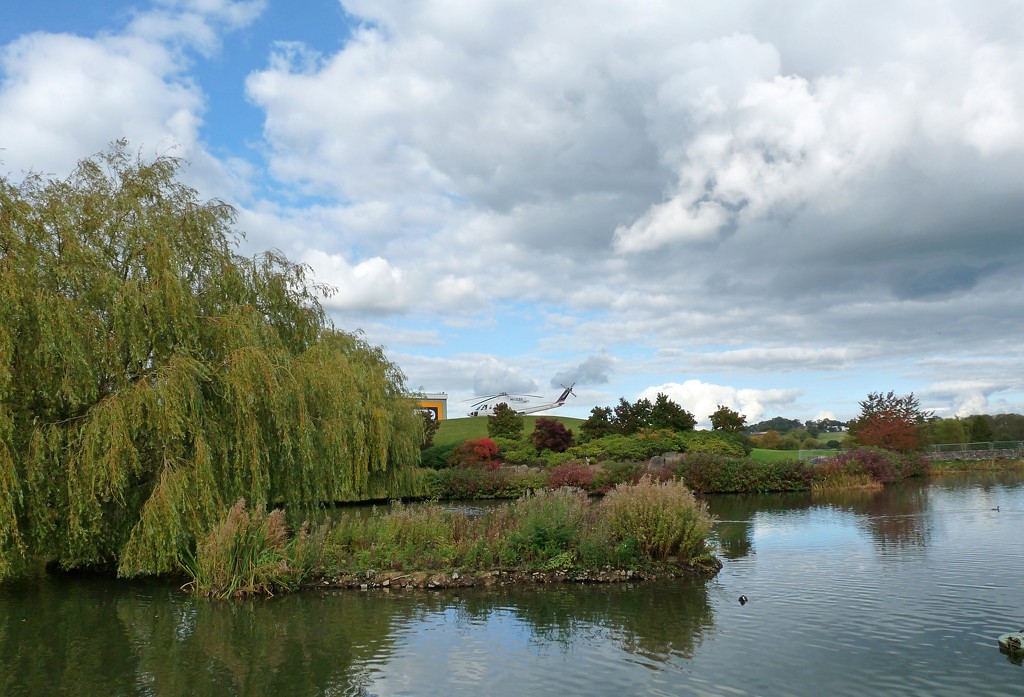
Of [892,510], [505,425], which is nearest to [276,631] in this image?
[892,510]

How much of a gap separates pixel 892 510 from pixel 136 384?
22.1 meters

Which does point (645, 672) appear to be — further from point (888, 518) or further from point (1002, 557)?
point (888, 518)

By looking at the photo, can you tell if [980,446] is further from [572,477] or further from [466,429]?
[466,429]

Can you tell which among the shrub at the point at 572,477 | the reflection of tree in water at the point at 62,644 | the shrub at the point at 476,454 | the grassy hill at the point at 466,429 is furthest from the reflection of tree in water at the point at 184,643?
the grassy hill at the point at 466,429

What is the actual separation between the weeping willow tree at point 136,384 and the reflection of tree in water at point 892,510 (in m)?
12.9

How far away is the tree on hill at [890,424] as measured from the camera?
43000mm

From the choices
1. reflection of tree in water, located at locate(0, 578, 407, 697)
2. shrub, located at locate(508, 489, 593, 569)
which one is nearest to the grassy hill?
shrub, located at locate(508, 489, 593, 569)

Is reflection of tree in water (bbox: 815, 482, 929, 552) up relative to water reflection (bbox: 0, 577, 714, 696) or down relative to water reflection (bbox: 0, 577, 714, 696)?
up

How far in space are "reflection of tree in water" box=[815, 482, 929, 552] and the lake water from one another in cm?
176

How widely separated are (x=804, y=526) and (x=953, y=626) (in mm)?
11466

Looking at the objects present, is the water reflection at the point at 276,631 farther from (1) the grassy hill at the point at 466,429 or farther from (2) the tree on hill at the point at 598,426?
(1) the grassy hill at the point at 466,429

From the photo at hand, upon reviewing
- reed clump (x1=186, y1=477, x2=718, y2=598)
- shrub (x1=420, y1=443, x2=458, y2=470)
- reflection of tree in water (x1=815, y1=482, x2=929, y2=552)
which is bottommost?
reflection of tree in water (x1=815, y1=482, x2=929, y2=552)

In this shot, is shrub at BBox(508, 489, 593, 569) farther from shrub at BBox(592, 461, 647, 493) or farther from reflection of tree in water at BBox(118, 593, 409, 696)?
shrub at BBox(592, 461, 647, 493)

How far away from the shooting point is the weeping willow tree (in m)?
12.3
